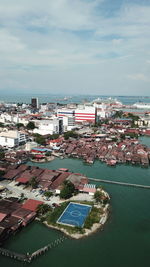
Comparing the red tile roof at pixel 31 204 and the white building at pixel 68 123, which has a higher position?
the white building at pixel 68 123

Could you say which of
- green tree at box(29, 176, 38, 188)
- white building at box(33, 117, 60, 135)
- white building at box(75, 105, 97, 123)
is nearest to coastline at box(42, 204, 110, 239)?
green tree at box(29, 176, 38, 188)

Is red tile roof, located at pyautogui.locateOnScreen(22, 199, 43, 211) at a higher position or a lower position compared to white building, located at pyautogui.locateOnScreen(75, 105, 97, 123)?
lower

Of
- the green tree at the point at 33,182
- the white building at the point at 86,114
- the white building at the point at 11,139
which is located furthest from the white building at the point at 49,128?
the green tree at the point at 33,182

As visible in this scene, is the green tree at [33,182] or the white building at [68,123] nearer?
the green tree at [33,182]

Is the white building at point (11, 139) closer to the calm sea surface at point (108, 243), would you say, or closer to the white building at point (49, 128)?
the white building at point (49, 128)

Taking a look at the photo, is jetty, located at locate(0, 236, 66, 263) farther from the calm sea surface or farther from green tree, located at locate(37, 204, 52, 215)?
green tree, located at locate(37, 204, 52, 215)

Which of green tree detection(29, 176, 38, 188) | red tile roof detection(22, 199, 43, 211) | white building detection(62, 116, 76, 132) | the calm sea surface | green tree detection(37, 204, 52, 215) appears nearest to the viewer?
the calm sea surface

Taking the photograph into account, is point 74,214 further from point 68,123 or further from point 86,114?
point 86,114

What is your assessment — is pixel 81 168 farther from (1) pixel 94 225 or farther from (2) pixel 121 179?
(1) pixel 94 225

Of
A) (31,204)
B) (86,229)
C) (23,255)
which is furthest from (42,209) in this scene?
(23,255)
